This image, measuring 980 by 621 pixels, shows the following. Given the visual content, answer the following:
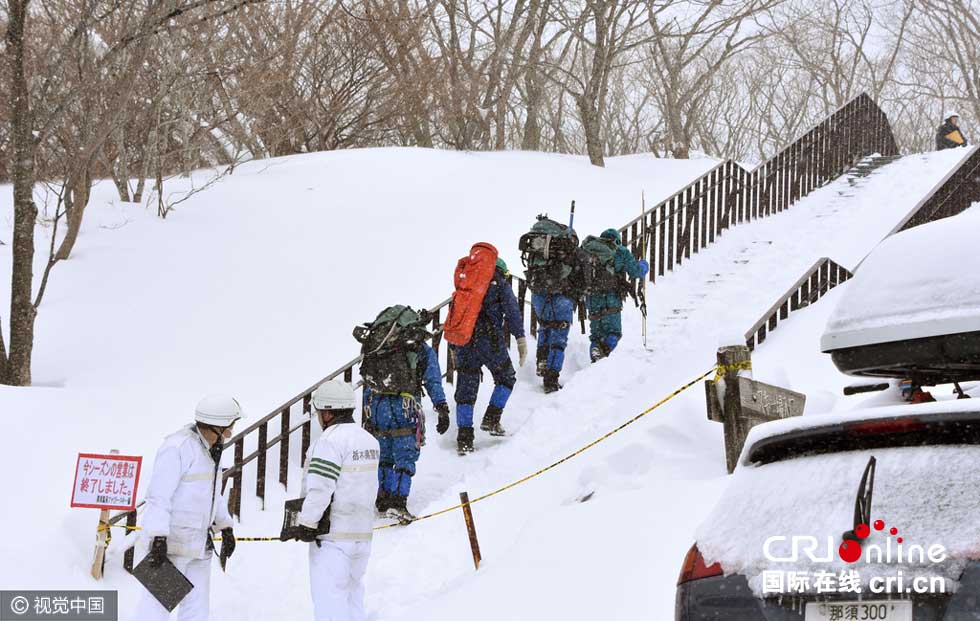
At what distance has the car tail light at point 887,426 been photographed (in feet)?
7.67

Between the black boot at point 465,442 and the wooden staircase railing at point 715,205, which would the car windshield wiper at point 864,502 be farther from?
the black boot at point 465,442

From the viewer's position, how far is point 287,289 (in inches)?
496

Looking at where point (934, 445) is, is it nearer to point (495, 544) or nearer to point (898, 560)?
point (898, 560)

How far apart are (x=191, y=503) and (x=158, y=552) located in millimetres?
373

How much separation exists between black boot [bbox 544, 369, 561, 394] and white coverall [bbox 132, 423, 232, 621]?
15.2 ft

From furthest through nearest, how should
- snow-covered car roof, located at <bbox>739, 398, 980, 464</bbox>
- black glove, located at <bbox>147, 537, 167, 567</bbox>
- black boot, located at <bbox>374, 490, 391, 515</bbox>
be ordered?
black boot, located at <bbox>374, 490, 391, 515</bbox>, black glove, located at <bbox>147, 537, 167, 567</bbox>, snow-covered car roof, located at <bbox>739, 398, 980, 464</bbox>

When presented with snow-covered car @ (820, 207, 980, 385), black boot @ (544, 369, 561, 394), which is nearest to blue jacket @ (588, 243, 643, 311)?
black boot @ (544, 369, 561, 394)

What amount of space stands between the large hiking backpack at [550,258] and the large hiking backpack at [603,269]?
409 millimetres

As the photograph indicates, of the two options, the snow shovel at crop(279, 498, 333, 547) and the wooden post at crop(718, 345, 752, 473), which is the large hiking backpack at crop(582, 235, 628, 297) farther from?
the snow shovel at crop(279, 498, 333, 547)

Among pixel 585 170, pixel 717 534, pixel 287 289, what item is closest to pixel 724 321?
pixel 287 289

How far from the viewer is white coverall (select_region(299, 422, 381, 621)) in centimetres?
545

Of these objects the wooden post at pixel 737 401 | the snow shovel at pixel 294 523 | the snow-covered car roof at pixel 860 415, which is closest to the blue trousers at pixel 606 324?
the wooden post at pixel 737 401

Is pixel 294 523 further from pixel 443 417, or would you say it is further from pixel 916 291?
pixel 916 291

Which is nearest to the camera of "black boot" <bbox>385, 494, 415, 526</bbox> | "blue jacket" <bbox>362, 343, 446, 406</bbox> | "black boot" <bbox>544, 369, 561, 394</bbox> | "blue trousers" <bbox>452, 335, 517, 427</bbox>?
"black boot" <bbox>385, 494, 415, 526</bbox>
